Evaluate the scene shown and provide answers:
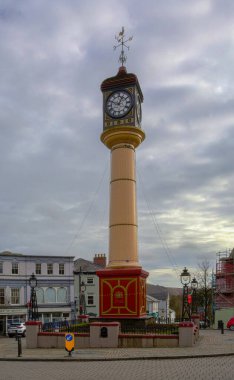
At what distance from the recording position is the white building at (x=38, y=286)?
5250 centimetres

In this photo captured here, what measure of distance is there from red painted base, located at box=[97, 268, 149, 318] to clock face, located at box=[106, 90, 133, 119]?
361 inches

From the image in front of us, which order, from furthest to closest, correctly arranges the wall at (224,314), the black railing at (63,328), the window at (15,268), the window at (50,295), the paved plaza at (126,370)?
the window at (50,295) → the window at (15,268) → the wall at (224,314) → the black railing at (63,328) → the paved plaza at (126,370)

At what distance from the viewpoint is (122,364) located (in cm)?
1812

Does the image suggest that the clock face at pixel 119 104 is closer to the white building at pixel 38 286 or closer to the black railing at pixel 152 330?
the black railing at pixel 152 330

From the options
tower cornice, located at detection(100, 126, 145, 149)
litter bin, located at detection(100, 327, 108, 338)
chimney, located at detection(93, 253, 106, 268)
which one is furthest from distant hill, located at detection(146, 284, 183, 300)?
litter bin, located at detection(100, 327, 108, 338)

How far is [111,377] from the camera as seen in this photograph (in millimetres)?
14789

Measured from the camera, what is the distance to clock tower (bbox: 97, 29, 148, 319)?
89.2 ft

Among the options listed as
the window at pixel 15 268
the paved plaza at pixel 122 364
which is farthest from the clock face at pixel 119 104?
the window at pixel 15 268

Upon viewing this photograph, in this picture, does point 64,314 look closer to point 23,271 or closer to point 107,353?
point 23,271

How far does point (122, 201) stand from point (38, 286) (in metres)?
28.7

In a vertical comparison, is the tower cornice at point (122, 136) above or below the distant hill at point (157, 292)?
above

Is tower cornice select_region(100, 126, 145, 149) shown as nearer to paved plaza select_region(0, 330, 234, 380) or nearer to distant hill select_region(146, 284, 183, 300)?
paved plaza select_region(0, 330, 234, 380)

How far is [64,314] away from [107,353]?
3526 centimetres

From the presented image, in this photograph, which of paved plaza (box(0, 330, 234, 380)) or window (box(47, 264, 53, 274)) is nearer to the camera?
paved plaza (box(0, 330, 234, 380))
